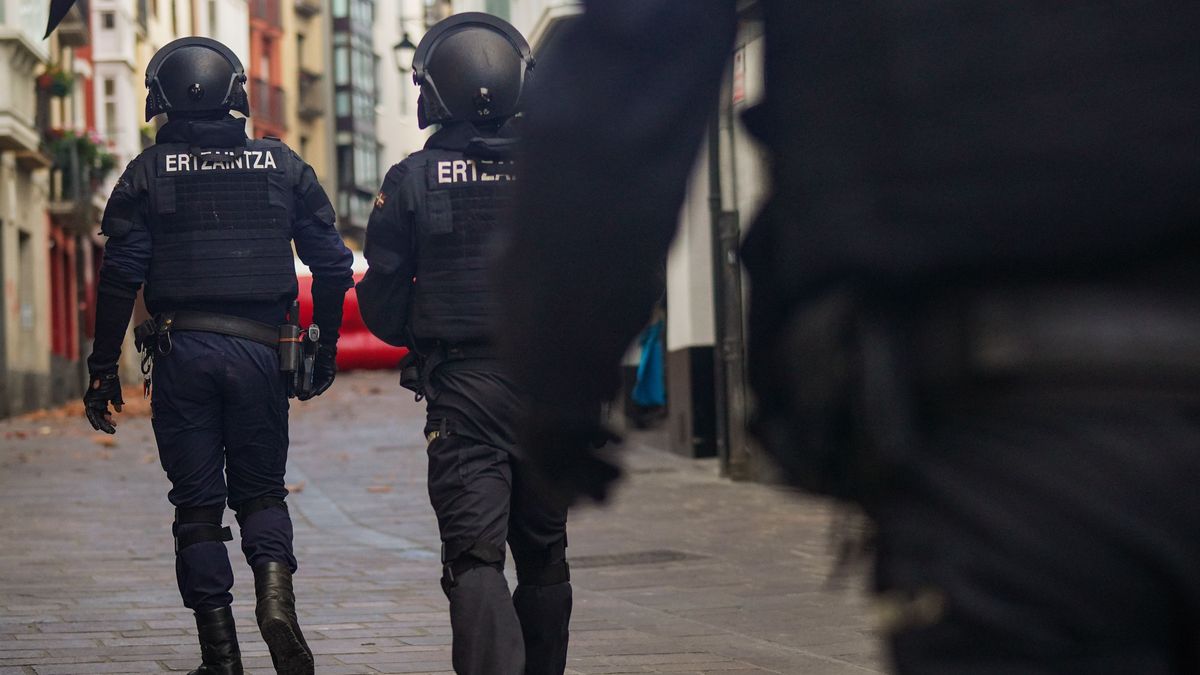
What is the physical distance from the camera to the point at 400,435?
65.8 feet

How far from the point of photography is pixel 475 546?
14.7ft

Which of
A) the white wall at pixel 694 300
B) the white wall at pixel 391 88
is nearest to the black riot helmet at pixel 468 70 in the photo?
the white wall at pixel 694 300

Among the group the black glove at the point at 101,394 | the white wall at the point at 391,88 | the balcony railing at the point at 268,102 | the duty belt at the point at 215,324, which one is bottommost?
the black glove at the point at 101,394

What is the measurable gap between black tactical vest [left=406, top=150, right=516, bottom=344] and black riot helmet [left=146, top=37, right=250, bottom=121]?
1418 millimetres

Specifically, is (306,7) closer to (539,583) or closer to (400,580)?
(400,580)

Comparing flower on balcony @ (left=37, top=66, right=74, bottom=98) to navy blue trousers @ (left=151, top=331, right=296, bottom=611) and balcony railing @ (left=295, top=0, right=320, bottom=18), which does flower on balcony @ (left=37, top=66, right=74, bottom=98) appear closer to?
navy blue trousers @ (left=151, top=331, right=296, bottom=611)

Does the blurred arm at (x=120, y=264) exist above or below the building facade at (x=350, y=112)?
below

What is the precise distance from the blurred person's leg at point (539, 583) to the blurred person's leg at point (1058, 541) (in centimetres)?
290

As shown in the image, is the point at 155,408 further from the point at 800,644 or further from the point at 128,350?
the point at 128,350

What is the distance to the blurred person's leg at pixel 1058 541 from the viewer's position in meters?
1.68

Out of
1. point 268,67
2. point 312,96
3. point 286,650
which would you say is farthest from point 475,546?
point 312,96

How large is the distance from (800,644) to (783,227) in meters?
5.03

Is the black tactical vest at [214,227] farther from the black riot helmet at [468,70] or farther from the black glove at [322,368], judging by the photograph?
the black riot helmet at [468,70]

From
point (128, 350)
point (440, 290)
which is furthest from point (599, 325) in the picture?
point (128, 350)
